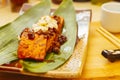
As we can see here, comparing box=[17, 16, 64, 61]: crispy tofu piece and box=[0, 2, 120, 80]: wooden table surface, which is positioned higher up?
box=[17, 16, 64, 61]: crispy tofu piece

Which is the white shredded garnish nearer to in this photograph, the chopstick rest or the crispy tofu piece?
the crispy tofu piece

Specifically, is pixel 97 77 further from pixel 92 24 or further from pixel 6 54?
pixel 92 24

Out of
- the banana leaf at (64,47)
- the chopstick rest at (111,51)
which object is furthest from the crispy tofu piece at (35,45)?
the chopstick rest at (111,51)

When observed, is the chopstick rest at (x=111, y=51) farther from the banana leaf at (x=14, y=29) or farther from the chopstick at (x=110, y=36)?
the banana leaf at (x=14, y=29)

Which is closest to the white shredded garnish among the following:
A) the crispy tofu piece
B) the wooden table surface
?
the crispy tofu piece

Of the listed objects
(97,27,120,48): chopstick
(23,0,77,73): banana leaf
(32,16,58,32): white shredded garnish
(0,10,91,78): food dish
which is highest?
(32,16,58,32): white shredded garnish

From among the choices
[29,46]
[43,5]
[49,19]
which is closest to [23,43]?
[29,46]
